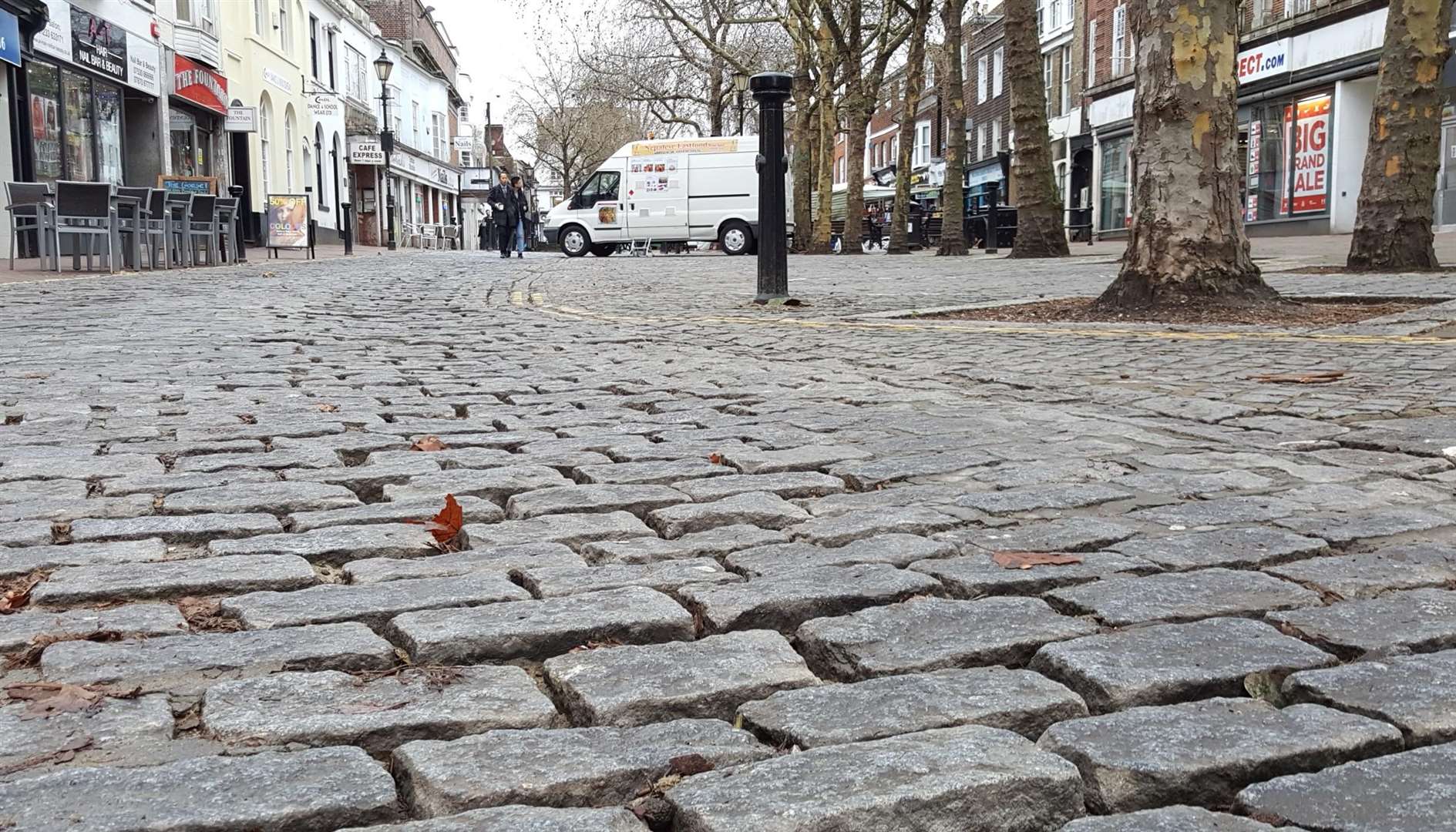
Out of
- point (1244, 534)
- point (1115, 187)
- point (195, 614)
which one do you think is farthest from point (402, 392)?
point (1115, 187)

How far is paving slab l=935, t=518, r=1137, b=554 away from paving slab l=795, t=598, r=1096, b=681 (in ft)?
1.55

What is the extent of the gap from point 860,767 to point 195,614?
145 centimetres

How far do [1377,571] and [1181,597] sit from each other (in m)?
0.53

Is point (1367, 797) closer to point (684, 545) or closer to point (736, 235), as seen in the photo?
point (684, 545)

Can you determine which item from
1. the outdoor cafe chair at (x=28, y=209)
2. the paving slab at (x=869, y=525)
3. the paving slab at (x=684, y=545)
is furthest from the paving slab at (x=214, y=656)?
the outdoor cafe chair at (x=28, y=209)

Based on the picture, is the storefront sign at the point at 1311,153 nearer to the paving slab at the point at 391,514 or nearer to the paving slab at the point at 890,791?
the paving slab at the point at 391,514

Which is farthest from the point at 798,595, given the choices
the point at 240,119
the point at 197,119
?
the point at 197,119

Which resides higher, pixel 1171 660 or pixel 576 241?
pixel 576 241

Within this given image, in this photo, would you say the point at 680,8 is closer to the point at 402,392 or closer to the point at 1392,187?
the point at 1392,187

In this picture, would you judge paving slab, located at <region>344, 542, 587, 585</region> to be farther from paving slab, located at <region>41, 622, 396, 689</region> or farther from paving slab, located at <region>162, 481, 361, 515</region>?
paving slab, located at <region>162, 481, 361, 515</region>

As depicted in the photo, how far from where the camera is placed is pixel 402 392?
6.14 m

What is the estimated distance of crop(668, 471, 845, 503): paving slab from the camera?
3779 mm

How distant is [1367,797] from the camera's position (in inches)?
67.8

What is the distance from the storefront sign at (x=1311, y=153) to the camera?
28516 millimetres
